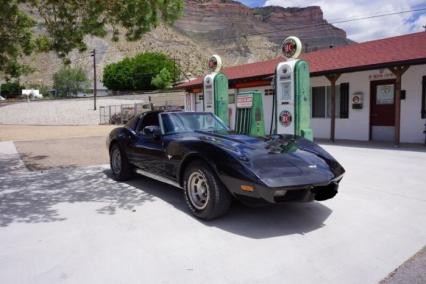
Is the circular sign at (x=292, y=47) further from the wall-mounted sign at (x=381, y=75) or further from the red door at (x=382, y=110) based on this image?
the red door at (x=382, y=110)

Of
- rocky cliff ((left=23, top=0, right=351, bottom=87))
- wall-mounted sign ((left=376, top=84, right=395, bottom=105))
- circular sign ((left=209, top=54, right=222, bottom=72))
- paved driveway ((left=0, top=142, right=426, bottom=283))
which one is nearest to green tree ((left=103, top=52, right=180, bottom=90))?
rocky cliff ((left=23, top=0, right=351, bottom=87))

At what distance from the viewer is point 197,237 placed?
13.0 feet

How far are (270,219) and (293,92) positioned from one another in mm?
6931

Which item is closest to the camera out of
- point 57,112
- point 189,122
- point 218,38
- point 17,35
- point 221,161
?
point 221,161

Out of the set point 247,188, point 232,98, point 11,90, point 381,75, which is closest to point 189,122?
point 247,188

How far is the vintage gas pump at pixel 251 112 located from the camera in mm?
11055

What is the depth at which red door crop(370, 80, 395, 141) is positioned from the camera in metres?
12.4

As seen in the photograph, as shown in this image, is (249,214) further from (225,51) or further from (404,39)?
(225,51)

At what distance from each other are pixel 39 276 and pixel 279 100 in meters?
9.14

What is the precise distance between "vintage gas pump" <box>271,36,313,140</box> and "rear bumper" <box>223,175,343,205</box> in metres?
6.50

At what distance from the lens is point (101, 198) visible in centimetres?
571

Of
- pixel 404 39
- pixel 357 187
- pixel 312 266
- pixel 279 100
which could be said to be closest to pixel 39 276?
pixel 312 266

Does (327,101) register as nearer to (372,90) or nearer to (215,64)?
(372,90)

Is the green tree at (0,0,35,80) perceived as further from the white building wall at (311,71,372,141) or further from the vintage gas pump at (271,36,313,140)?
→ the white building wall at (311,71,372,141)
